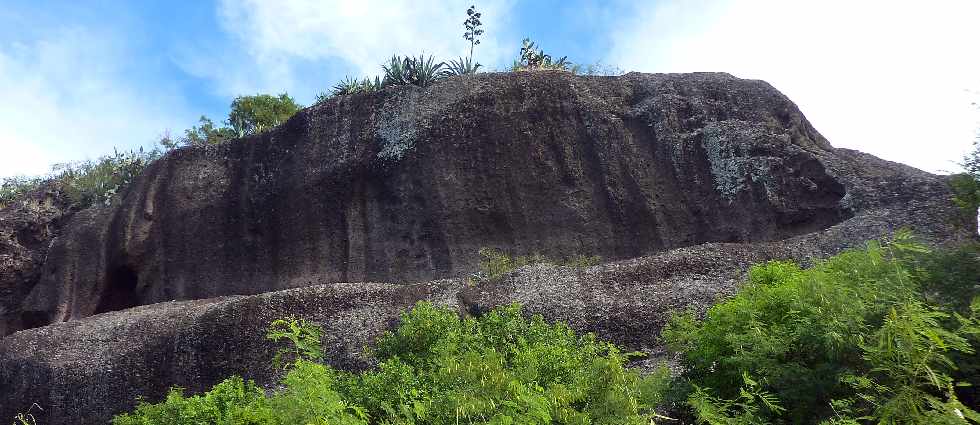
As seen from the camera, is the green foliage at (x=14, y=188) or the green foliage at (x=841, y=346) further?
the green foliage at (x=14, y=188)

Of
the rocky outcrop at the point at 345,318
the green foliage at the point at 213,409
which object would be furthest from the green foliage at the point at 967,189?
the green foliage at the point at 213,409

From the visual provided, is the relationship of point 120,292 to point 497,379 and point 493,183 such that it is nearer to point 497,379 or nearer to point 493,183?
point 493,183

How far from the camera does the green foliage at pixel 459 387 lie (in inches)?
423

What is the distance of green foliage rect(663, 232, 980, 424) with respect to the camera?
→ 917cm

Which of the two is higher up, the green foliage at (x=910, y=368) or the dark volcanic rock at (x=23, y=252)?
the dark volcanic rock at (x=23, y=252)

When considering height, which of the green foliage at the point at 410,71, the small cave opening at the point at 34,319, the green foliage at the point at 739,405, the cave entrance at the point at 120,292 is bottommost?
the green foliage at the point at 739,405

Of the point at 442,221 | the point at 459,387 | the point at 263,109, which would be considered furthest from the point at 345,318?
the point at 263,109

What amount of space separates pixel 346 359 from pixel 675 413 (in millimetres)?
8652

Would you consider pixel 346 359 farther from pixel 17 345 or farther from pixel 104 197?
pixel 104 197

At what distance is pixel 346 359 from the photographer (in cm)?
1950

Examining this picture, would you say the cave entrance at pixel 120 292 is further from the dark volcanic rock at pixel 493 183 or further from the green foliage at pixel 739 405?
the green foliage at pixel 739 405

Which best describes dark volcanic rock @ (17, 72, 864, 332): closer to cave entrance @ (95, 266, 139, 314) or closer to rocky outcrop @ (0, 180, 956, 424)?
cave entrance @ (95, 266, 139, 314)

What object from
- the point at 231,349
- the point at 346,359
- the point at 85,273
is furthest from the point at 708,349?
the point at 85,273

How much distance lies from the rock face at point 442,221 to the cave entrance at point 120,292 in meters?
0.08
